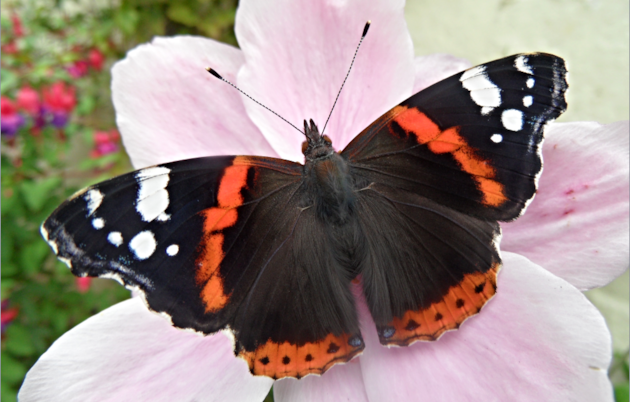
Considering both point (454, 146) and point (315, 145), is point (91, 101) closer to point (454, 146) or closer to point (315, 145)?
point (315, 145)

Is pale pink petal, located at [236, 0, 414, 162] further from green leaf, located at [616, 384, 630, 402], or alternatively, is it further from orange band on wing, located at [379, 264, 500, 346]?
green leaf, located at [616, 384, 630, 402]

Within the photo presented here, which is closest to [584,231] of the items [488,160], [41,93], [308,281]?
[488,160]

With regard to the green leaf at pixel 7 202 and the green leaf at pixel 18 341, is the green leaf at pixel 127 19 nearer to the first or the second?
the green leaf at pixel 7 202

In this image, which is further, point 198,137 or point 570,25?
point 570,25

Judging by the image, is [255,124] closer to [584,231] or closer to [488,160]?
[488,160]

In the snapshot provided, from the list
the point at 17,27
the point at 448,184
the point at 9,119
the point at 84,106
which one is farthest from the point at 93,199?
the point at 17,27

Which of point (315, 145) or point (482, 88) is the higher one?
point (482, 88)

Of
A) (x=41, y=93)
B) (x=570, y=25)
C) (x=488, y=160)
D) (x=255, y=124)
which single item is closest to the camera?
(x=488, y=160)
